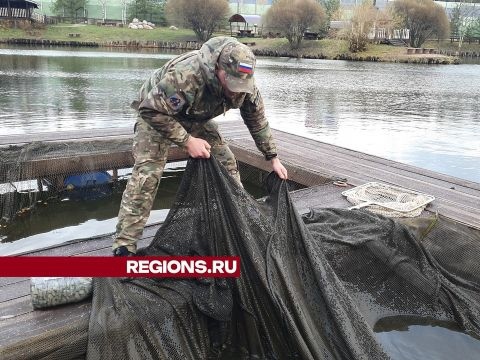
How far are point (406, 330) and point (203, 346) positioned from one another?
1964 mm

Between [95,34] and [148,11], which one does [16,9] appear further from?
[148,11]

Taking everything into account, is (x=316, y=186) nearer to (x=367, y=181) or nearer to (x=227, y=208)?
(x=367, y=181)

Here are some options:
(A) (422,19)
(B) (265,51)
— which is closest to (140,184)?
(B) (265,51)

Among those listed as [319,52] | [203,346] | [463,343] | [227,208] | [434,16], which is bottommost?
[463,343]

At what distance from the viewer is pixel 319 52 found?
2120 inches

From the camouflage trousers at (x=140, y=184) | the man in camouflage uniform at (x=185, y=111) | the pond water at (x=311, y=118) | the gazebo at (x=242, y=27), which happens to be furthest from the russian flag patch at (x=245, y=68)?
the gazebo at (x=242, y=27)

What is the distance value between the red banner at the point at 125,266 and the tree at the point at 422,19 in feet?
203

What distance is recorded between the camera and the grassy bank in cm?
4978

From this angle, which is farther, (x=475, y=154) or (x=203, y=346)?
(x=475, y=154)

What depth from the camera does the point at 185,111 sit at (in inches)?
148

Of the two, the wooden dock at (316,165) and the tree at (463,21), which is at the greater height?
the tree at (463,21)

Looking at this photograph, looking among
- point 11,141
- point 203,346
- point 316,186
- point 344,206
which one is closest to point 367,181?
point 316,186

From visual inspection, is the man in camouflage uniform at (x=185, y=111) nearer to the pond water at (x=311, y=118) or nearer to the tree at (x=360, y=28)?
the pond water at (x=311, y=118)

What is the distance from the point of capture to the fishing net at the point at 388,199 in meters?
5.40
